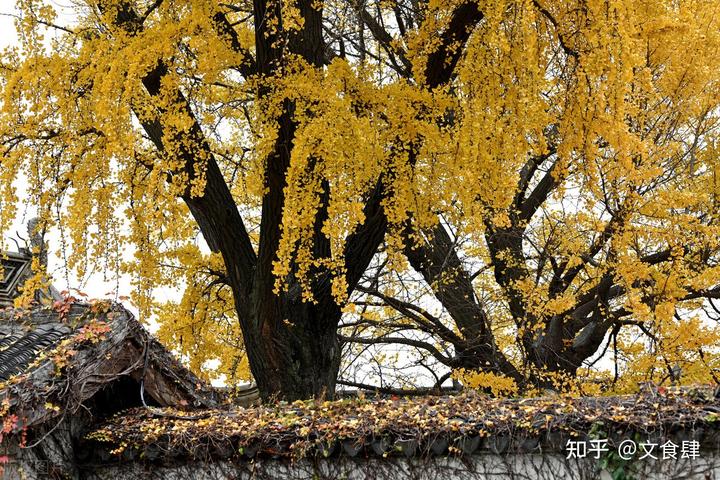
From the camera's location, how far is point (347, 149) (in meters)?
5.11

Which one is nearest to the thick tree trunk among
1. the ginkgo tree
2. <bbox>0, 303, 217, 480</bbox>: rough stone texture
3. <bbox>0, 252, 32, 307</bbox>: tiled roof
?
the ginkgo tree

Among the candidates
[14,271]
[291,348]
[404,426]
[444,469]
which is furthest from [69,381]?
[14,271]

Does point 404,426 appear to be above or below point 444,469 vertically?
above

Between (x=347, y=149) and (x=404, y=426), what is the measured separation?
223 cm

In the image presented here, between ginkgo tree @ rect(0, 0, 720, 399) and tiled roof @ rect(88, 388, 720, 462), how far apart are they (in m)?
1.39

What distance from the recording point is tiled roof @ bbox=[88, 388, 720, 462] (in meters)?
3.06

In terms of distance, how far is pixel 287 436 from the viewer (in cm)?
359

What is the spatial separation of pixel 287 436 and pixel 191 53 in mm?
3835

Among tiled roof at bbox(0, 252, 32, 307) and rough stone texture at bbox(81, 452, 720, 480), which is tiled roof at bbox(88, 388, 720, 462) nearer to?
rough stone texture at bbox(81, 452, 720, 480)

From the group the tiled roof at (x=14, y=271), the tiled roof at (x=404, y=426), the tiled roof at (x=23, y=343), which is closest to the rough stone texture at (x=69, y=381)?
the tiled roof at (x=23, y=343)

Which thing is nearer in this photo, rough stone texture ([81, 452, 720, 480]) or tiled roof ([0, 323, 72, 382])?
rough stone texture ([81, 452, 720, 480])

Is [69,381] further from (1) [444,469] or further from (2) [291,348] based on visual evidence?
(2) [291,348]

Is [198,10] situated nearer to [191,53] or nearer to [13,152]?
[191,53]

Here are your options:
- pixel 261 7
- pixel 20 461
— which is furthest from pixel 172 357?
pixel 261 7
